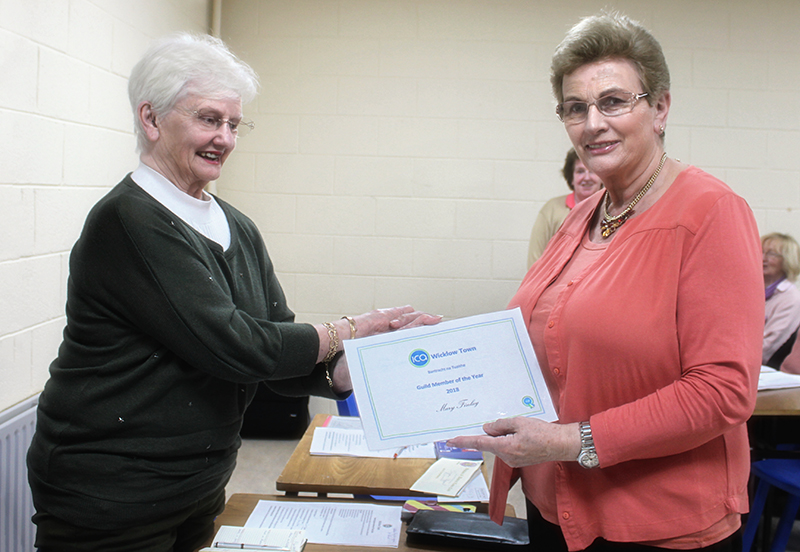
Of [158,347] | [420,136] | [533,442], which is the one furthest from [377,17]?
[533,442]

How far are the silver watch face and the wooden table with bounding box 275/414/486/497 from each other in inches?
27.1

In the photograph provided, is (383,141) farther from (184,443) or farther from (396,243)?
(184,443)

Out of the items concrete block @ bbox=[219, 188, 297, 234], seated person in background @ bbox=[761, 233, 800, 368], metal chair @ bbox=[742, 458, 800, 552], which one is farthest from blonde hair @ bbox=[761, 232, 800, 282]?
concrete block @ bbox=[219, 188, 297, 234]

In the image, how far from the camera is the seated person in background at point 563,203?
3695mm

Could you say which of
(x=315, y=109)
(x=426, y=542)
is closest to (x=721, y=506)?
(x=426, y=542)

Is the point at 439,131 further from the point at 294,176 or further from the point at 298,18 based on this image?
the point at 298,18

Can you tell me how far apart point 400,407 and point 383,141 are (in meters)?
3.19

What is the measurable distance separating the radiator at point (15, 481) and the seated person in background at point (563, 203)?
276 centimetres

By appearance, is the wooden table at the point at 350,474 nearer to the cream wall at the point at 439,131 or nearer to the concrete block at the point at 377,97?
the cream wall at the point at 439,131

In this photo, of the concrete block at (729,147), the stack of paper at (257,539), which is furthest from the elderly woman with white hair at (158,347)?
the concrete block at (729,147)

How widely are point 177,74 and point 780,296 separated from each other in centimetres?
353

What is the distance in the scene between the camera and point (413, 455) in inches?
75.2

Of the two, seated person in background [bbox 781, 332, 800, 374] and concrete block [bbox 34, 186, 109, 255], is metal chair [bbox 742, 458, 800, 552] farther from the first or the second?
concrete block [bbox 34, 186, 109, 255]

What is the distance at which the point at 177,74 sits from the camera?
4.45ft
